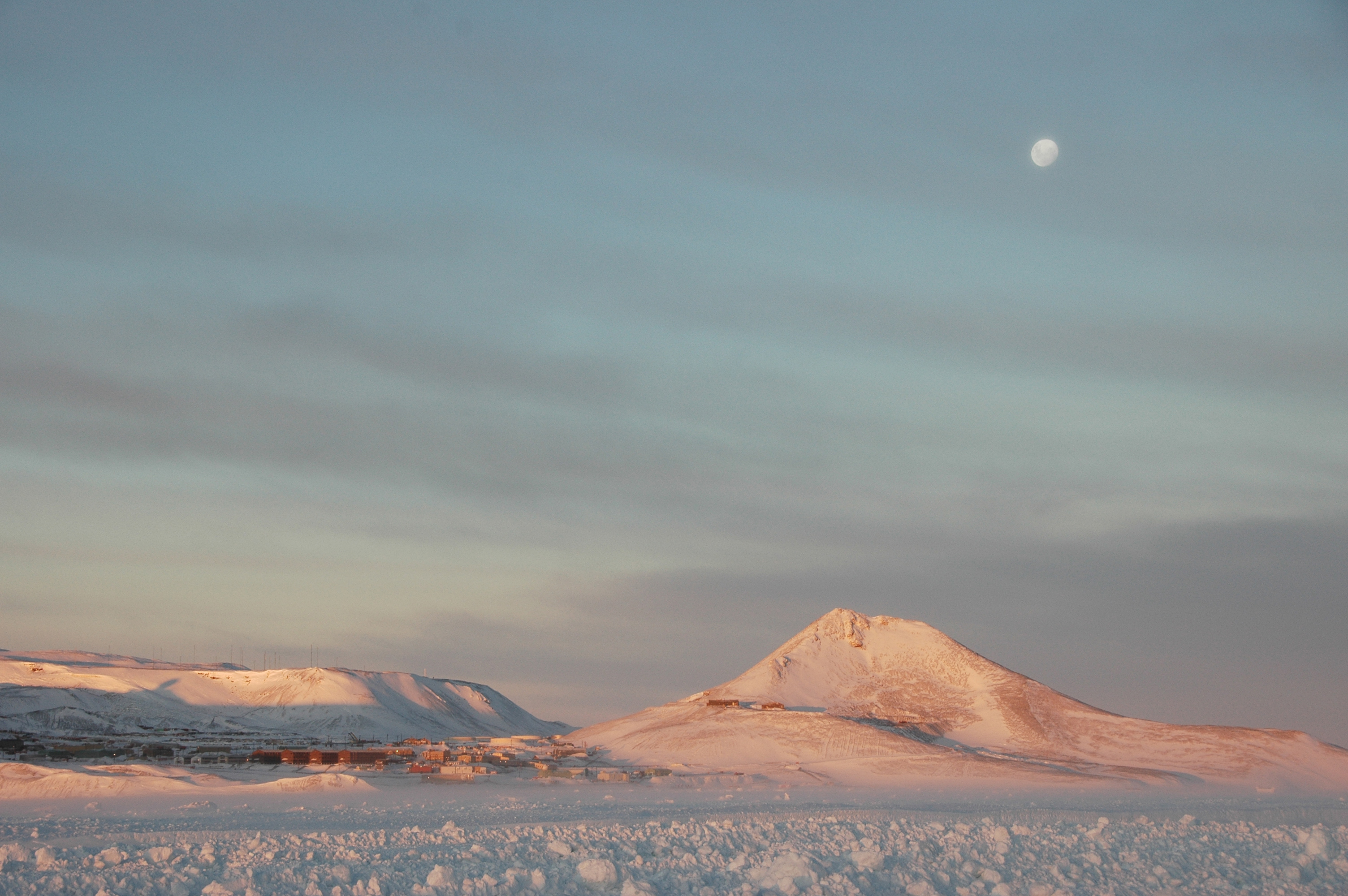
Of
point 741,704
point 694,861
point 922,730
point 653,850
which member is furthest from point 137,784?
point 922,730

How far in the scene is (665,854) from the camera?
32312 millimetres

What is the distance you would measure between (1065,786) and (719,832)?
5452 centimetres

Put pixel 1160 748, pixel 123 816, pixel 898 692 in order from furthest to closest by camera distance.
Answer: pixel 898 692
pixel 1160 748
pixel 123 816

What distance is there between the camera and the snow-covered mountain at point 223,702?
146 metres

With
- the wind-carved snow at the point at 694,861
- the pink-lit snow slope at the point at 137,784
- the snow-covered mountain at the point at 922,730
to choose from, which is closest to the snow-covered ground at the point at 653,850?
the wind-carved snow at the point at 694,861

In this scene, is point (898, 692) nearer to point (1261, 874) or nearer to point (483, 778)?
point (483, 778)

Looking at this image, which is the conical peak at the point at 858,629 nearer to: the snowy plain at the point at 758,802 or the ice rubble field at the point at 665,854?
the snowy plain at the point at 758,802

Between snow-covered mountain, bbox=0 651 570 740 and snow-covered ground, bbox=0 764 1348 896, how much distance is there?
9824 cm

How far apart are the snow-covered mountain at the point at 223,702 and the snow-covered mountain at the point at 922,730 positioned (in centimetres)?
5047

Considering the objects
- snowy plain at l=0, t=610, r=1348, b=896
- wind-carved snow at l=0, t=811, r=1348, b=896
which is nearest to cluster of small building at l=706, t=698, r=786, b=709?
snowy plain at l=0, t=610, r=1348, b=896

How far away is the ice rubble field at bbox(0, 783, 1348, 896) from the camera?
27.8 m

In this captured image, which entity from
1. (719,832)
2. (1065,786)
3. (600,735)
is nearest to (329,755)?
(600,735)

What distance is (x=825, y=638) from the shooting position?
141 meters

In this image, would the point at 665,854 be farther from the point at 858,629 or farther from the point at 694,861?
the point at 858,629
